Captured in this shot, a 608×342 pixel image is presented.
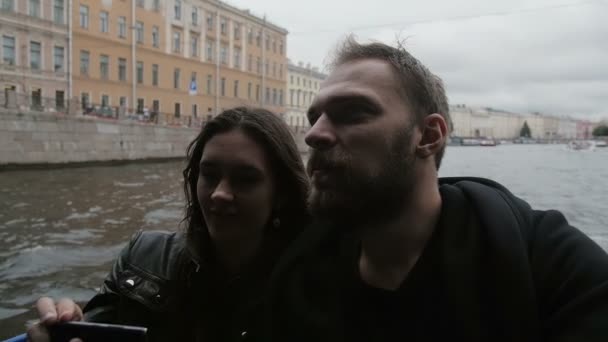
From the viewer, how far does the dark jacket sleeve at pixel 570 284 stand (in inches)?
34.8

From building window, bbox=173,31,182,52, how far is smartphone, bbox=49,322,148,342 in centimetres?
3560

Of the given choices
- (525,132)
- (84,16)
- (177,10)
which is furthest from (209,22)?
(525,132)

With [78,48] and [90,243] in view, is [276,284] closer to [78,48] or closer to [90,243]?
[90,243]

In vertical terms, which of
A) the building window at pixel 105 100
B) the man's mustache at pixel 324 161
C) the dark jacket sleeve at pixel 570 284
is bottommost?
the dark jacket sleeve at pixel 570 284

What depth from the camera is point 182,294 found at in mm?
1558

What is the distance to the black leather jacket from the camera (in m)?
1.53

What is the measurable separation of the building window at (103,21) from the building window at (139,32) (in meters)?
2.31

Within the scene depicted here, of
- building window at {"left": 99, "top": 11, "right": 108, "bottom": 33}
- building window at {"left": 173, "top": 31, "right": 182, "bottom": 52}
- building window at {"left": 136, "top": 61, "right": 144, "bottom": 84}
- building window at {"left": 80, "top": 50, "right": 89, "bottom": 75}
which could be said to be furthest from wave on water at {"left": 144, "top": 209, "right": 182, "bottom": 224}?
building window at {"left": 173, "top": 31, "right": 182, "bottom": 52}

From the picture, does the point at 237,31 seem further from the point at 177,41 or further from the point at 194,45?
the point at 177,41

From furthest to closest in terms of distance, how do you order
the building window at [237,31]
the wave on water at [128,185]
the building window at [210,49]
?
the building window at [237,31], the building window at [210,49], the wave on water at [128,185]

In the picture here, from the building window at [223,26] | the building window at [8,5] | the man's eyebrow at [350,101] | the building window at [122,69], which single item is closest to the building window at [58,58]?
the building window at [8,5]

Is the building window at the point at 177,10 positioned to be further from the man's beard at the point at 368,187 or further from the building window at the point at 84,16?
the man's beard at the point at 368,187

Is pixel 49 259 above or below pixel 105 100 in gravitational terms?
below

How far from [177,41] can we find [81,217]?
95.4ft
